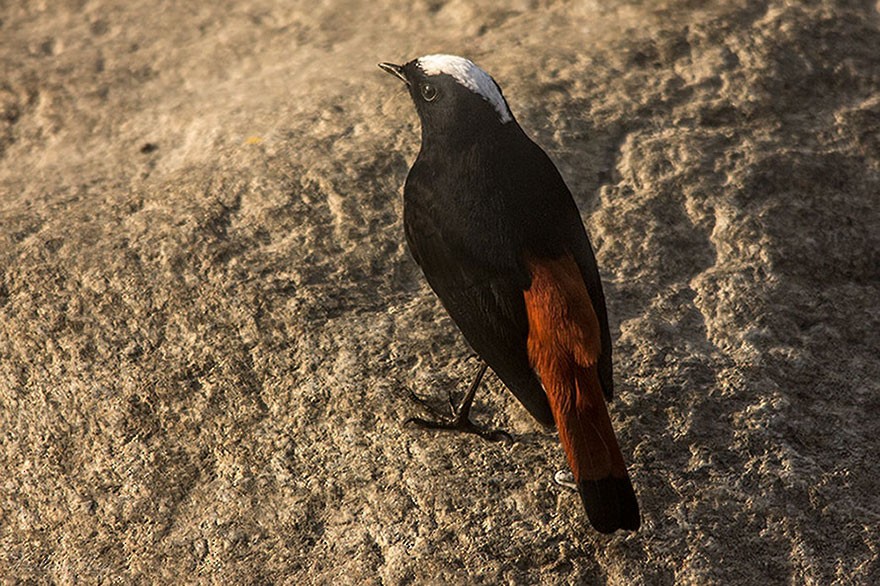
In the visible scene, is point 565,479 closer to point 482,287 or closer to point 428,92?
point 482,287

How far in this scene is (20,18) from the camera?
558 centimetres

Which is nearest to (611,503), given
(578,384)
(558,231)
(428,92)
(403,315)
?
(578,384)

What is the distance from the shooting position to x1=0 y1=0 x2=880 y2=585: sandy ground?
2.85 metres

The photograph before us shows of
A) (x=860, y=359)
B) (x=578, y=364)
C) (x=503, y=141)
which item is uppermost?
(x=503, y=141)

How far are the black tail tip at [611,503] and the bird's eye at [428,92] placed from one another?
1.24 m

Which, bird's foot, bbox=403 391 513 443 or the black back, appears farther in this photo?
bird's foot, bbox=403 391 513 443

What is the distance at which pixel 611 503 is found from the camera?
2.58m

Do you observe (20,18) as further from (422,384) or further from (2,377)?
(422,384)

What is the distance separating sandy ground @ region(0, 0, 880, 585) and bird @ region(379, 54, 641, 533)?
30 centimetres

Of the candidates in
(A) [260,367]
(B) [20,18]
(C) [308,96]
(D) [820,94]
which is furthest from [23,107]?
(D) [820,94]

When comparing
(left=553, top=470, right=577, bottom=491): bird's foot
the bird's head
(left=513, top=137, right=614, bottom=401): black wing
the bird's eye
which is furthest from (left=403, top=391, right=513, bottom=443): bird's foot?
the bird's eye

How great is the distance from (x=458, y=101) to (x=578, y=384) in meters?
0.93

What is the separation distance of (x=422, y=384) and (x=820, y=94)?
7.54ft

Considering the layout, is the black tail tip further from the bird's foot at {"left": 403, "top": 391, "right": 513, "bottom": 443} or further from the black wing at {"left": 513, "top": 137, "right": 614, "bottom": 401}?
the bird's foot at {"left": 403, "top": 391, "right": 513, "bottom": 443}
